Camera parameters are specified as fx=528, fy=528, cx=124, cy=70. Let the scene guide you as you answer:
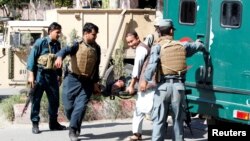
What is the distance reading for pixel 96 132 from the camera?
8.64 metres

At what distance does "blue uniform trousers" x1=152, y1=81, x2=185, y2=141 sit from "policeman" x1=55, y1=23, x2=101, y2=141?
131cm

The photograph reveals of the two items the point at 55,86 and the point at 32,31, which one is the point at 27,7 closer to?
the point at 32,31

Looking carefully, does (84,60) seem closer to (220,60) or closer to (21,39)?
(220,60)

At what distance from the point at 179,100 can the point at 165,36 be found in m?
0.85

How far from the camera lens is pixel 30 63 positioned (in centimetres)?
809

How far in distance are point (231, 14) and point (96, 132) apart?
2952mm

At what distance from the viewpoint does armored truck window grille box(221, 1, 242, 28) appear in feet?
23.6

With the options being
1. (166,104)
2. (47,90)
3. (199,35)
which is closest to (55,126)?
(47,90)

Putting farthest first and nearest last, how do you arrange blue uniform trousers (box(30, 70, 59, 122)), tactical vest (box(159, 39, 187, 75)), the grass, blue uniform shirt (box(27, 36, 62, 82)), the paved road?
the grass < blue uniform trousers (box(30, 70, 59, 122)) < the paved road < blue uniform shirt (box(27, 36, 62, 82)) < tactical vest (box(159, 39, 187, 75))

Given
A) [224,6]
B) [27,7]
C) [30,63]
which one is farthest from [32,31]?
[27,7]

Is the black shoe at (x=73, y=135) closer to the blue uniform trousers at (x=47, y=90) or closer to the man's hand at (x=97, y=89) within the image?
the man's hand at (x=97, y=89)

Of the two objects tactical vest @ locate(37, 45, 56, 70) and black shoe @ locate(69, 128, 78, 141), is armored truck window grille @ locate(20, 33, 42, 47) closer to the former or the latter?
tactical vest @ locate(37, 45, 56, 70)


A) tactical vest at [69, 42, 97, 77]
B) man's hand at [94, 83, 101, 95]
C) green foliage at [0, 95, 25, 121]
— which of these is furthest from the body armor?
green foliage at [0, 95, 25, 121]

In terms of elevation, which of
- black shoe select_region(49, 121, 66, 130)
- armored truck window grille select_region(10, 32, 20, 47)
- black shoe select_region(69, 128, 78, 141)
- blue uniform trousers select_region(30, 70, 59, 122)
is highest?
armored truck window grille select_region(10, 32, 20, 47)
